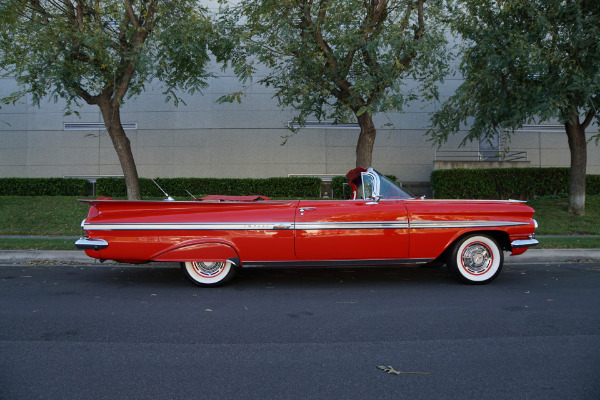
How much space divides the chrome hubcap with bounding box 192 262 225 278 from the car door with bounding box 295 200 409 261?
1.08 m

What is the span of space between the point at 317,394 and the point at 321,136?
16185mm

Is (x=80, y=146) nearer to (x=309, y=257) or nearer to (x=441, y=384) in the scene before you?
(x=309, y=257)

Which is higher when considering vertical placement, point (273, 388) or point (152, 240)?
point (152, 240)

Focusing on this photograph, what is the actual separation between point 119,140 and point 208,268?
7.97 meters

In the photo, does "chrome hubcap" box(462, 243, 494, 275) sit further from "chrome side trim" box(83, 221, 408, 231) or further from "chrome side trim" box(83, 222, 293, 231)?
"chrome side trim" box(83, 222, 293, 231)

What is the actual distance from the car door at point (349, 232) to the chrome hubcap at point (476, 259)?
914mm

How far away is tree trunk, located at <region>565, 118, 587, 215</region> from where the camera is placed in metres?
13.0

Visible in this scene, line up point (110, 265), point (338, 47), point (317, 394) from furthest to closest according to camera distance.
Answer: point (338, 47) → point (110, 265) → point (317, 394)

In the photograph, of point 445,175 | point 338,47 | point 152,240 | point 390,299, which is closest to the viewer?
point 390,299

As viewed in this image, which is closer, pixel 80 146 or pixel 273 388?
pixel 273 388

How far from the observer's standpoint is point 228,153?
18.7 meters

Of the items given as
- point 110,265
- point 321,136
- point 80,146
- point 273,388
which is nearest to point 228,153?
point 321,136

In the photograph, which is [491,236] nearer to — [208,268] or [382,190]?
[382,190]

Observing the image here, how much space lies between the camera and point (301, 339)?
4.07 meters
